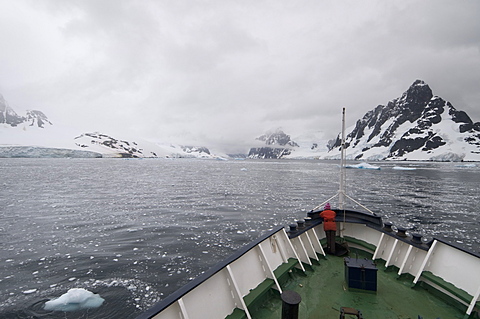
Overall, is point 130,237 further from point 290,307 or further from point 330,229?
point 290,307

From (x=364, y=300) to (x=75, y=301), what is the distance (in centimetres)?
904

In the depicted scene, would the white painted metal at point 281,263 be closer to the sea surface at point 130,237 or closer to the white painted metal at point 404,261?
the white painted metal at point 404,261

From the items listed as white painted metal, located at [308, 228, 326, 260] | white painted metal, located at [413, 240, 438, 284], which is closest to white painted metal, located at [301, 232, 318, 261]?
white painted metal, located at [308, 228, 326, 260]

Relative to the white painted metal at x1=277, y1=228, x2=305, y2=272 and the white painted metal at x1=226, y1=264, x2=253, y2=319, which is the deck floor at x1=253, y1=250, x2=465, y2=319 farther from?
the white painted metal at x1=277, y1=228, x2=305, y2=272

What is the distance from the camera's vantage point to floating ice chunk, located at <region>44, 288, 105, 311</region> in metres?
7.61

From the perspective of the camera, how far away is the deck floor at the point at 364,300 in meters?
4.91

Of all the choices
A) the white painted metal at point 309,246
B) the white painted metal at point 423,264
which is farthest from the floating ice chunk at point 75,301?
the white painted metal at point 423,264

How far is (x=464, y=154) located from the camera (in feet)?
596

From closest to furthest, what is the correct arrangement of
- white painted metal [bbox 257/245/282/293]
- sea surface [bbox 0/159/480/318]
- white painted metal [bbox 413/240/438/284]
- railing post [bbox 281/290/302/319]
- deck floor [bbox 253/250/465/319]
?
railing post [bbox 281/290/302/319] < deck floor [bbox 253/250/465/319] < white painted metal [bbox 257/245/282/293] < white painted metal [bbox 413/240/438/284] < sea surface [bbox 0/159/480/318]

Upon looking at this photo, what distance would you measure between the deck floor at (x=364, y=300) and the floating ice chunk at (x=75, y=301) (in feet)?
20.8

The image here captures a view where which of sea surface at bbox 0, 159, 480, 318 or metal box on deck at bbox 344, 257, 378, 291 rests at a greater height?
metal box on deck at bbox 344, 257, 378, 291

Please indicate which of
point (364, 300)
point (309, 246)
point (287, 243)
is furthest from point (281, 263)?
point (364, 300)

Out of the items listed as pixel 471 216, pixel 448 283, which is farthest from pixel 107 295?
pixel 471 216

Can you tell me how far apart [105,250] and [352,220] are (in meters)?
11.9
